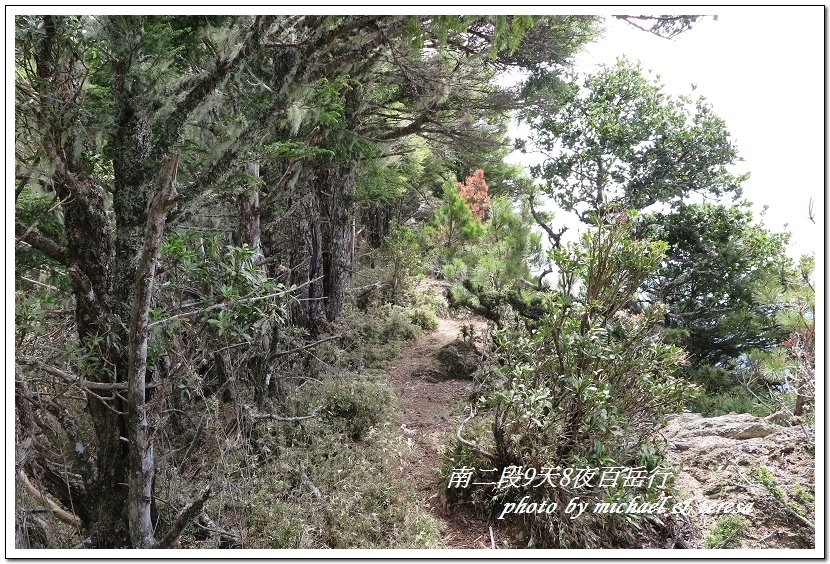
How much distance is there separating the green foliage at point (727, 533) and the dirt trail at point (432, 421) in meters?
0.97

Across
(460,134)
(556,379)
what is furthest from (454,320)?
(556,379)

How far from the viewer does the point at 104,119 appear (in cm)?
202

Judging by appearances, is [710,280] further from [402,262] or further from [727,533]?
[402,262]

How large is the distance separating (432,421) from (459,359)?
0.98 m

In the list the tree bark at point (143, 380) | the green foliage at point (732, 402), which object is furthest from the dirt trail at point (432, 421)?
the green foliage at point (732, 402)

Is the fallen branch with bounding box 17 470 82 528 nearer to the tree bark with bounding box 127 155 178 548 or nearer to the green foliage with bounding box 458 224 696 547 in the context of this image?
the tree bark with bounding box 127 155 178 548

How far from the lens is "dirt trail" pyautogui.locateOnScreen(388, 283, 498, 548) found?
2586 millimetres

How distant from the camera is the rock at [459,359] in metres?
4.77

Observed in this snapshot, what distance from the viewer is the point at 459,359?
4.81 metres

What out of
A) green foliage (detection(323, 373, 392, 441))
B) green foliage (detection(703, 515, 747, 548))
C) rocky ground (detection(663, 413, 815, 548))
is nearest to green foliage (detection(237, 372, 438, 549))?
green foliage (detection(323, 373, 392, 441))

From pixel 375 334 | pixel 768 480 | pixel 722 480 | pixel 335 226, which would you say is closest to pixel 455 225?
pixel 335 226

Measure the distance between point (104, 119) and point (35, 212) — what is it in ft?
1.85

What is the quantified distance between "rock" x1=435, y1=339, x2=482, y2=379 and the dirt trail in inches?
3.6
